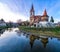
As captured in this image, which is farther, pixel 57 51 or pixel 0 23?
pixel 0 23

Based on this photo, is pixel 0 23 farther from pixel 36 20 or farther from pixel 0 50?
pixel 0 50

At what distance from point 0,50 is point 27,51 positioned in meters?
1.67

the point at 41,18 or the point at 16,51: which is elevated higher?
the point at 41,18

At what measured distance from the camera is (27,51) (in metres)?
7.93

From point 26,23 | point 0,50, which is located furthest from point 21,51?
point 26,23

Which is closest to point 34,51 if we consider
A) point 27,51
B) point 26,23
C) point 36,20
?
point 27,51

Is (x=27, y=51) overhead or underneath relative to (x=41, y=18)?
underneath

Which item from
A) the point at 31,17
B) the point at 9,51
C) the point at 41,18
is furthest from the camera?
the point at 31,17

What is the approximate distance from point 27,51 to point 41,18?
73.8ft

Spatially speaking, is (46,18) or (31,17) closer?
(46,18)

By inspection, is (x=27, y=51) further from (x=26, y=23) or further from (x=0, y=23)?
(x=0, y=23)

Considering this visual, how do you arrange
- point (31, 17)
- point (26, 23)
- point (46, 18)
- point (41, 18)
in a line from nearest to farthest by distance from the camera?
point (46, 18) → point (41, 18) → point (31, 17) → point (26, 23)

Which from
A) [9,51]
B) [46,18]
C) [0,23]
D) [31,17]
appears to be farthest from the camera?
[0,23]

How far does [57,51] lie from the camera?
313 inches
